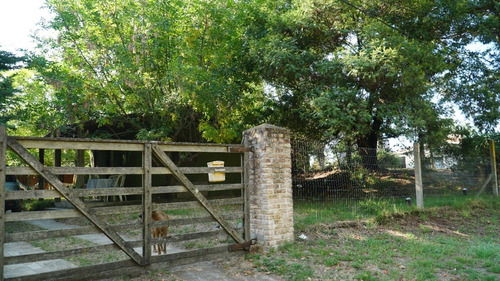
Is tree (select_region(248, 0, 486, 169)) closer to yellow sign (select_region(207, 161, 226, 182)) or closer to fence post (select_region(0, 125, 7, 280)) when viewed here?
yellow sign (select_region(207, 161, 226, 182))

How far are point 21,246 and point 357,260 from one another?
6.13 metres

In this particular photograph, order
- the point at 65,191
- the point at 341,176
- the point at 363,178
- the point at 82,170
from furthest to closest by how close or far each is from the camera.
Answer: the point at 363,178
the point at 341,176
the point at 82,170
the point at 65,191

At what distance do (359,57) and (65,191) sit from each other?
7.75m

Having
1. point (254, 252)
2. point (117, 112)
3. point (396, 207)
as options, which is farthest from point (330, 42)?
point (254, 252)

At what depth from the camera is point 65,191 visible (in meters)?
4.17

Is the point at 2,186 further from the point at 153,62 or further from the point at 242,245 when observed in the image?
the point at 153,62

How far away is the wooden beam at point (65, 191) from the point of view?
3.97 m

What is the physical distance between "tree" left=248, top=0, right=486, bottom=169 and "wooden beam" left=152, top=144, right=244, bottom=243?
4.23m

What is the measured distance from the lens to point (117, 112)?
1185 cm

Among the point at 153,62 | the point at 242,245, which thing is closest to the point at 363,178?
the point at 242,245

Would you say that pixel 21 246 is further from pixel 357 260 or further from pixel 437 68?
pixel 437 68

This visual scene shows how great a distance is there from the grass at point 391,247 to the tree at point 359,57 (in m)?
1.57

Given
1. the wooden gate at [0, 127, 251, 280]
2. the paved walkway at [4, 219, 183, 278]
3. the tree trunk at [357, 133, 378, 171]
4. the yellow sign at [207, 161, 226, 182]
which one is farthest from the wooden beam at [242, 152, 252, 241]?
the tree trunk at [357, 133, 378, 171]

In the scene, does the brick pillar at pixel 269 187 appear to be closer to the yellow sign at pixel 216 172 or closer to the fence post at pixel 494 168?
the yellow sign at pixel 216 172
